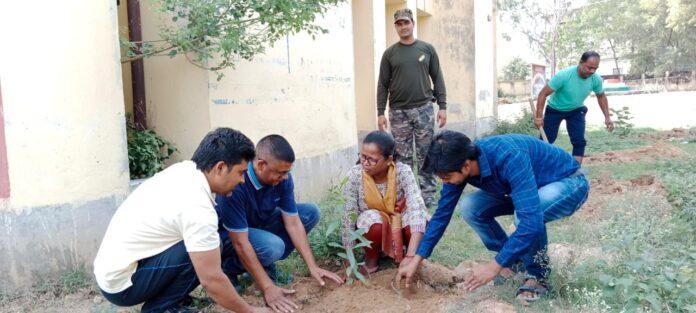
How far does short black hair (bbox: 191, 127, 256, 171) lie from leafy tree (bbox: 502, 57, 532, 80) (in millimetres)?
46634

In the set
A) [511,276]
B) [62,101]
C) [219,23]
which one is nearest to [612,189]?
[511,276]

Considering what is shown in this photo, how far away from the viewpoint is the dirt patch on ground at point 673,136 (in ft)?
34.8

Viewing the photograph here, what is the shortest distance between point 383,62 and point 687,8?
30729mm

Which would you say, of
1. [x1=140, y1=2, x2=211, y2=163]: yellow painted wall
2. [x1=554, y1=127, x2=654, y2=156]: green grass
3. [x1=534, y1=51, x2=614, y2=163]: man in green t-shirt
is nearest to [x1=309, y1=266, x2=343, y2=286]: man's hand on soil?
[x1=140, y1=2, x2=211, y2=163]: yellow painted wall

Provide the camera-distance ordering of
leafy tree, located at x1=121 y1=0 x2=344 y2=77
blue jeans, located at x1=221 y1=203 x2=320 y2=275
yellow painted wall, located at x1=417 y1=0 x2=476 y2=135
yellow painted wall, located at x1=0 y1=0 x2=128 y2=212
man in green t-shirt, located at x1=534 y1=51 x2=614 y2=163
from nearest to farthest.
Result: blue jeans, located at x1=221 y1=203 x2=320 y2=275 < yellow painted wall, located at x1=0 y1=0 x2=128 y2=212 < leafy tree, located at x1=121 y1=0 x2=344 y2=77 < man in green t-shirt, located at x1=534 y1=51 x2=614 y2=163 < yellow painted wall, located at x1=417 y1=0 x2=476 y2=135

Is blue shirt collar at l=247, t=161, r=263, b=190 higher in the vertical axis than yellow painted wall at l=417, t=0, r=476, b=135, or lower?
lower

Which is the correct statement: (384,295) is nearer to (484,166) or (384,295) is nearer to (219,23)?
(484,166)

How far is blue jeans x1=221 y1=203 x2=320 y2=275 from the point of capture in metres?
3.28

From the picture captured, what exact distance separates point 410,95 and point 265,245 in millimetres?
2921

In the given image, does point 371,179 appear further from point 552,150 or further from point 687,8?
point 687,8

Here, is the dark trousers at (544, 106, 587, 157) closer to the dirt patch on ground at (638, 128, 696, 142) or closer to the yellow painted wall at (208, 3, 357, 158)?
the yellow painted wall at (208, 3, 357, 158)

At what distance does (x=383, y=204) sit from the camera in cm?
366

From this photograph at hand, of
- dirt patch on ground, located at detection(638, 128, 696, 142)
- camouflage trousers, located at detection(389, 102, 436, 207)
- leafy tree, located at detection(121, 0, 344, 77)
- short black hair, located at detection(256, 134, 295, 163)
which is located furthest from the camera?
dirt patch on ground, located at detection(638, 128, 696, 142)

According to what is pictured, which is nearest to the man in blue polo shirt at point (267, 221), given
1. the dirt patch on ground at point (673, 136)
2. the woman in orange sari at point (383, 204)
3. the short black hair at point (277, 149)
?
the short black hair at point (277, 149)
